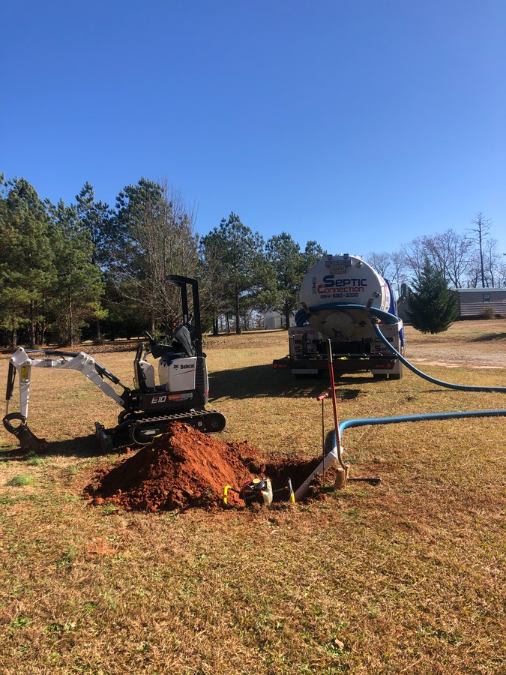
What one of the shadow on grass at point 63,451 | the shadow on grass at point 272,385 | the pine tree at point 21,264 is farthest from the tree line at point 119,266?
the shadow on grass at point 63,451

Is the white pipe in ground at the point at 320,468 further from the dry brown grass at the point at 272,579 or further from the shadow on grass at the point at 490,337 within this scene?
the shadow on grass at the point at 490,337

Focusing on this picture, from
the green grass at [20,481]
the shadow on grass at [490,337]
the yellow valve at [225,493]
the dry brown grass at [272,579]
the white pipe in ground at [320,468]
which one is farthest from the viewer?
the shadow on grass at [490,337]

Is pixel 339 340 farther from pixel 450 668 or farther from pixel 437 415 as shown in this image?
pixel 450 668

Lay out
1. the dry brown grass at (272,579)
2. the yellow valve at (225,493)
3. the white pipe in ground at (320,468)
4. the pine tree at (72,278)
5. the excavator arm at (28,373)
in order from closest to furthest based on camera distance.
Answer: the dry brown grass at (272,579) → the yellow valve at (225,493) → the white pipe in ground at (320,468) → the excavator arm at (28,373) → the pine tree at (72,278)

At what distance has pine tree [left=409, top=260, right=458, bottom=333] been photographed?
30.1 meters

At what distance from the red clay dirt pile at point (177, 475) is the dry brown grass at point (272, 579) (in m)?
0.23

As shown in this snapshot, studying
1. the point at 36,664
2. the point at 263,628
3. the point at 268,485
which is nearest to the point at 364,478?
the point at 268,485

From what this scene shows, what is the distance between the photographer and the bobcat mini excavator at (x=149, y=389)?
6281mm

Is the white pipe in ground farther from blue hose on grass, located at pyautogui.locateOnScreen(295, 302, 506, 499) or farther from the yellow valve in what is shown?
the yellow valve

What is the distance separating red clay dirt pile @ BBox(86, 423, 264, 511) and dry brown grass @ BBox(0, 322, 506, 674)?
228 mm

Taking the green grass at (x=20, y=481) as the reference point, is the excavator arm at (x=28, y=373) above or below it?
above

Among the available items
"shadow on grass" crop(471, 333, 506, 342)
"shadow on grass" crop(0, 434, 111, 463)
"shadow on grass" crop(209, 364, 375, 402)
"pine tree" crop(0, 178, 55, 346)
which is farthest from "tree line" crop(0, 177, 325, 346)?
"shadow on grass" crop(471, 333, 506, 342)

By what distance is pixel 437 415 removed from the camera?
7156 millimetres

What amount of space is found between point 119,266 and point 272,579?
36727 millimetres
